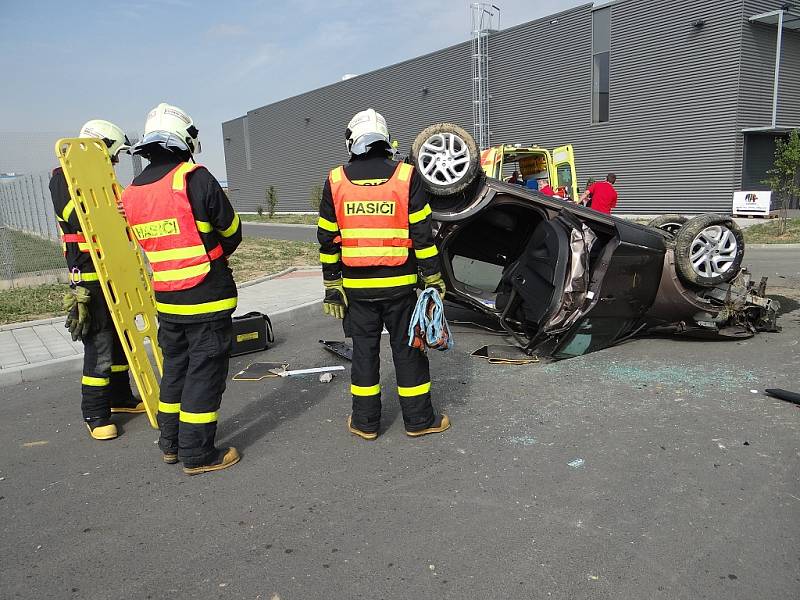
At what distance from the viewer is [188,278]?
3.29m

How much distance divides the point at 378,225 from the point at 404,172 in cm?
35

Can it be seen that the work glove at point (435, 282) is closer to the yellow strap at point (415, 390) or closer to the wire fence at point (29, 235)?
the yellow strap at point (415, 390)

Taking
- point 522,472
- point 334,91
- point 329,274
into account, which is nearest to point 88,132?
point 329,274

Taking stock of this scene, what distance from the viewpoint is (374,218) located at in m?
3.56

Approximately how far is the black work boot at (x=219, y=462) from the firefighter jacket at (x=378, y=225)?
120 centimetres

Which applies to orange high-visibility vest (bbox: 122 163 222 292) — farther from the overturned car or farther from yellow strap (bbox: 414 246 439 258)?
the overturned car

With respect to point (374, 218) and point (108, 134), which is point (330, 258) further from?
point (108, 134)

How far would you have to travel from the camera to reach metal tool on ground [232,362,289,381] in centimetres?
516

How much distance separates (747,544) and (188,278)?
9.81ft

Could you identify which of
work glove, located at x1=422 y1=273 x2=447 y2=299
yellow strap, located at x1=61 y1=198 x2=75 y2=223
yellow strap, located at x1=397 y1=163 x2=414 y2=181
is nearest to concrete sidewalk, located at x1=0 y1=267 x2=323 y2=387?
yellow strap, located at x1=61 y1=198 x2=75 y2=223

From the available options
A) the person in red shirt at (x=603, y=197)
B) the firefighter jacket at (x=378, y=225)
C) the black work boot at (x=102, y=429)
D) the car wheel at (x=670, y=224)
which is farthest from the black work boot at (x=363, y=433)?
the person in red shirt at (x=603, y=197)

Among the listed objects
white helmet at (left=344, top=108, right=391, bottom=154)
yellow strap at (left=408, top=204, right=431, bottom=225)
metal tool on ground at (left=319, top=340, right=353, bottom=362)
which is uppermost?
white helmet at (left=344, top=108, right=391, bottom=154)

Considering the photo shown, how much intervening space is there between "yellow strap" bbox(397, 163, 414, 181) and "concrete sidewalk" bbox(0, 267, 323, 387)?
390cm

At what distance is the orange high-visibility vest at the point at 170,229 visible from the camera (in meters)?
3.20
